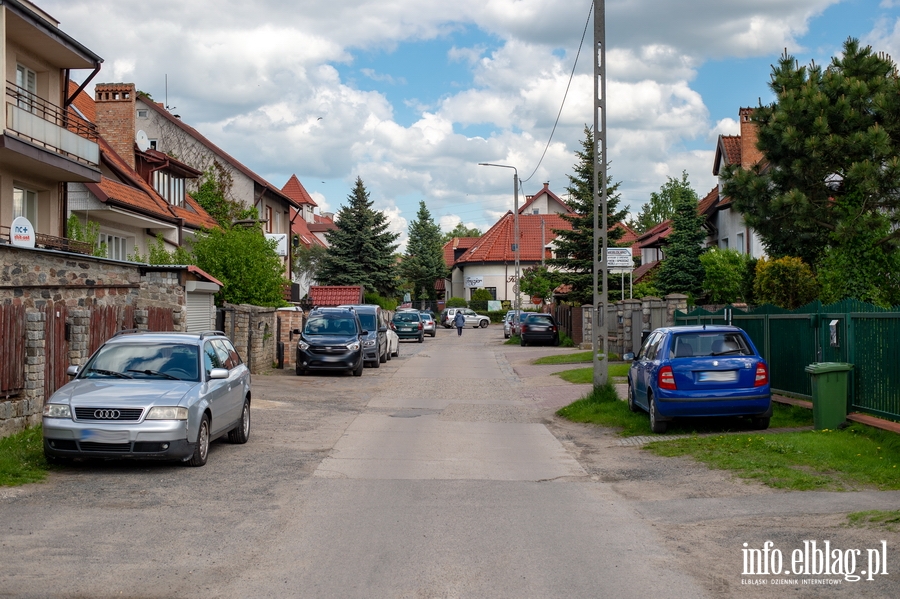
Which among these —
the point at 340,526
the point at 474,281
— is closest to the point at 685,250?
the point at 340,526

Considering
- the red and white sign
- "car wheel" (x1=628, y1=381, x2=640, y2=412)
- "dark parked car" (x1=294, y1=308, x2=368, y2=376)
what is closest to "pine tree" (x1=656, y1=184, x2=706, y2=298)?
"dark parked car" (x1=294, y1=308, x2=368, y2=376)

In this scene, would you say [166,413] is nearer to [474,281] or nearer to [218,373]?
[218,373]

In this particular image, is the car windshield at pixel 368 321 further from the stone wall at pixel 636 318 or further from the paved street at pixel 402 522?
the paved street at pixel 402 522

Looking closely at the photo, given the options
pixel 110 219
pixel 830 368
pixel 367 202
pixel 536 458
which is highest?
pixel 367 202

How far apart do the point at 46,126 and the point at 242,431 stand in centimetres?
1270

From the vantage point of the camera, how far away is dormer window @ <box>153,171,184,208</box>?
34.6m

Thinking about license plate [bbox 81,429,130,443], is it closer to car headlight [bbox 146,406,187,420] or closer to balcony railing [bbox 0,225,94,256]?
car headlight [bbox 146,406,187,420]

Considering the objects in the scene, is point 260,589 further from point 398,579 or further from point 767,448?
point 767,448

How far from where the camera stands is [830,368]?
1234 centimetres

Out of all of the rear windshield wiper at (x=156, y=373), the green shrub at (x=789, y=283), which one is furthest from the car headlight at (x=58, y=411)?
the green shrub at (x=789, y=283)

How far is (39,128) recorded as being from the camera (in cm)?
2136

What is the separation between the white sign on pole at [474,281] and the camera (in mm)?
85250

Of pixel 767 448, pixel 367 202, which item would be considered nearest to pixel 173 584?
pixel 767 448

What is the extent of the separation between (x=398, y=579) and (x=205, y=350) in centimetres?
651
